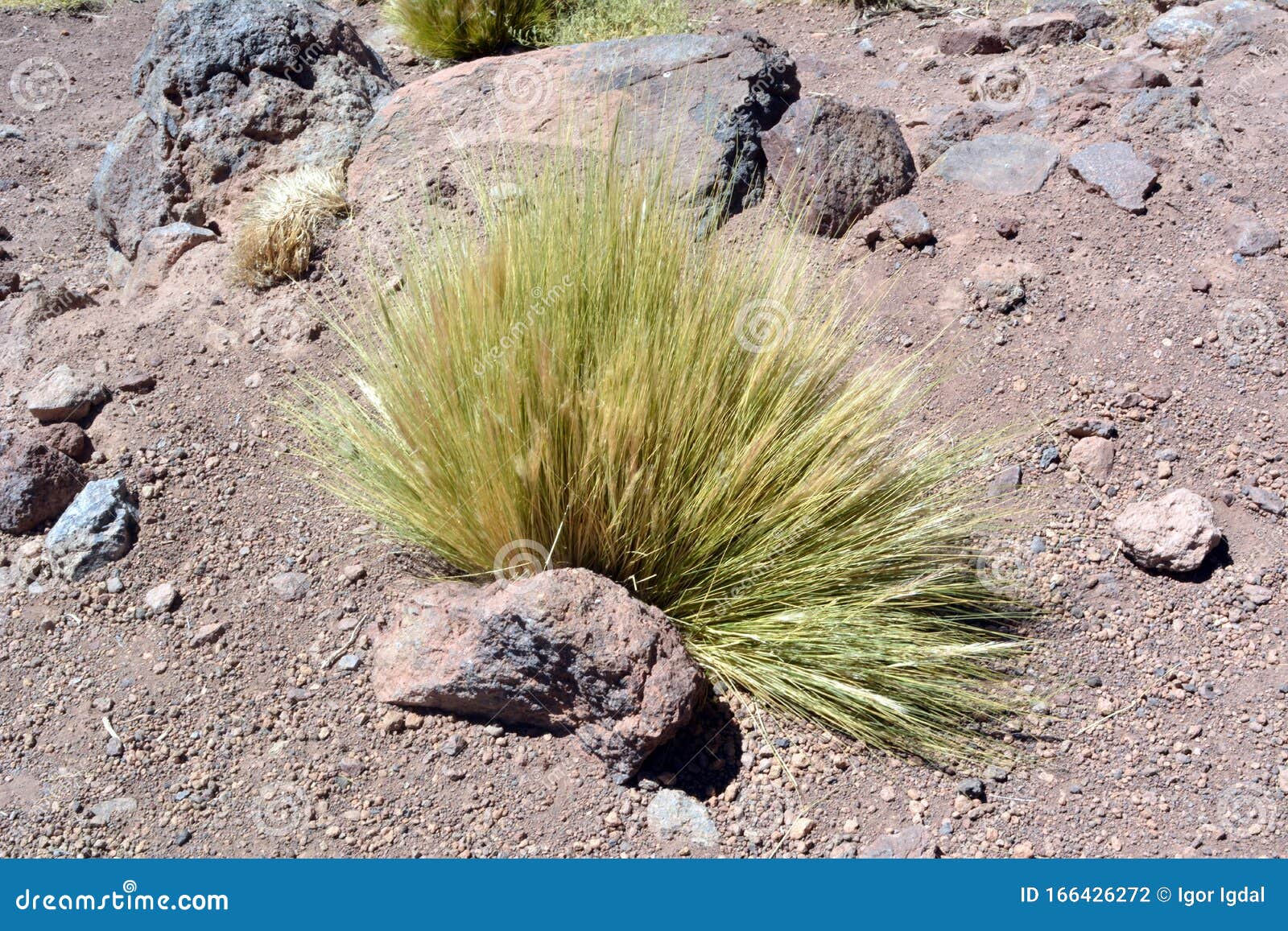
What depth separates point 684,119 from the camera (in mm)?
3682

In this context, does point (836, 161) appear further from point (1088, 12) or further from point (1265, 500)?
point (1088, 12)

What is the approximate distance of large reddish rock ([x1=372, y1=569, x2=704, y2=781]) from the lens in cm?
202

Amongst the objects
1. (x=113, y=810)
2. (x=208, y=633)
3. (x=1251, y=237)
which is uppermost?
(x=1251, y=237)

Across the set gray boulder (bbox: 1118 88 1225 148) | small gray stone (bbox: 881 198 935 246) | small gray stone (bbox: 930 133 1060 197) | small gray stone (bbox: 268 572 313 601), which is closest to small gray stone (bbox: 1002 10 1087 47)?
gray boulder (bbox: 1118 88 1225 148)

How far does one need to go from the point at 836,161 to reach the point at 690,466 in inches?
67.8

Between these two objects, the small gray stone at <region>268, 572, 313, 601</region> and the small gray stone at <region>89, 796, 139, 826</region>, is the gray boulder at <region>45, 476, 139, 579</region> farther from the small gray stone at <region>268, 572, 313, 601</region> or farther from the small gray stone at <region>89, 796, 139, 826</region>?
the small gray stone at <region>89, 796, 139, 826</region>

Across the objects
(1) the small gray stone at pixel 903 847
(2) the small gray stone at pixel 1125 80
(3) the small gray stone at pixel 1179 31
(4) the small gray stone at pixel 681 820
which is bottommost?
(1) the small gray stone at pixel 903 847

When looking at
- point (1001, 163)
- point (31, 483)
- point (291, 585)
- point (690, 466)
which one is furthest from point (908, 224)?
point (31, 483)

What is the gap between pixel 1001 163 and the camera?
361 centimetres

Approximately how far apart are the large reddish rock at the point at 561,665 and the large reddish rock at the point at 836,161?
1.87 metres

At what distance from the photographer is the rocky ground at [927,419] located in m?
2.15

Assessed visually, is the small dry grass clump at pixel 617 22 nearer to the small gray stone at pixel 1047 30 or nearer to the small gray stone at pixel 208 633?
the small gray stone at pixel 1047 30

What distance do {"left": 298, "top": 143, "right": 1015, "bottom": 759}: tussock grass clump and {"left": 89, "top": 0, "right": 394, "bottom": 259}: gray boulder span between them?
1752mm

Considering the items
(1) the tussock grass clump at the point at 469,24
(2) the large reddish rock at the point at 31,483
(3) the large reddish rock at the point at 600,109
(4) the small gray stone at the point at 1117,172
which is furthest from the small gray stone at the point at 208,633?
(1) the tussock grass clump at the point at 469,24
